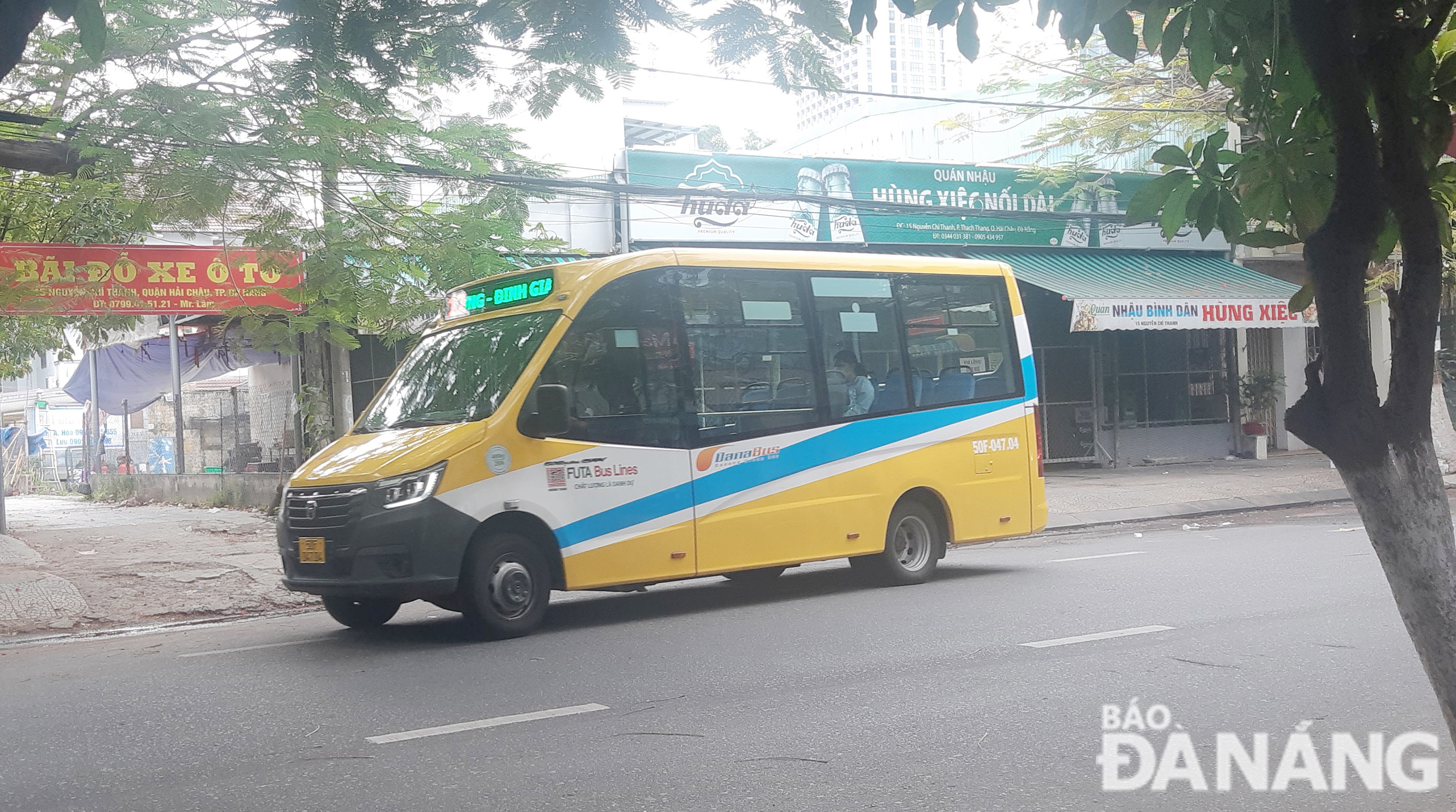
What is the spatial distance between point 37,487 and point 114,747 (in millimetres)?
31085

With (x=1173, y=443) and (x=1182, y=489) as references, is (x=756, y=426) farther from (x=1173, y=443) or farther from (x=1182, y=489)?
(x=1173, y=443)

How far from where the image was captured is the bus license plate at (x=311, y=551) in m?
8.16

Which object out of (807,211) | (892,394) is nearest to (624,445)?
(892,394)

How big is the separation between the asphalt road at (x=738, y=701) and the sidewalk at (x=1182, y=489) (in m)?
6.54

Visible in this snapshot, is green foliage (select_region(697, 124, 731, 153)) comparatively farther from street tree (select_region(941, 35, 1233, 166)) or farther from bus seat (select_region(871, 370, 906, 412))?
bus seat (select_region(871, 370, 906, 412))

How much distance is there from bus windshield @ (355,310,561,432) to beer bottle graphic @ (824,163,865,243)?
461 inches

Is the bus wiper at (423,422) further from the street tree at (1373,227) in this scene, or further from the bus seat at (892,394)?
the street tree at (1373,227)

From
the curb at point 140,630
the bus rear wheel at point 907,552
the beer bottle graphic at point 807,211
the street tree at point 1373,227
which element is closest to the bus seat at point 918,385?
the bus rear wheel at point 907,552

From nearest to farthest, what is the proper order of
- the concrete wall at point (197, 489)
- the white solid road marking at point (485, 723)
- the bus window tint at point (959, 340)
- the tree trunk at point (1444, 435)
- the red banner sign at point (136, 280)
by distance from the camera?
the white solid road marking at point (485, 723) < the bus window tint at point (959, 340) < the red banner sign at point (136, 280) < the tree trunk at point (1444, 435) < the concrete wall at point (197, 489)

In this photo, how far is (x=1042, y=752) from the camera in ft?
17.4

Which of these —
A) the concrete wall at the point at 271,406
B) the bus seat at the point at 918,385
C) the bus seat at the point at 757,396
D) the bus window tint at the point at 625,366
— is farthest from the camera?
the concrete wall at the point at 271,406

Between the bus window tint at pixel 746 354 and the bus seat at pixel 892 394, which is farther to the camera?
the bus seat at pixel 892 394

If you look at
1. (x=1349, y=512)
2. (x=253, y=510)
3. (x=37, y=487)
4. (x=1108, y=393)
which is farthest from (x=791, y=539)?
(x=37, y=487)

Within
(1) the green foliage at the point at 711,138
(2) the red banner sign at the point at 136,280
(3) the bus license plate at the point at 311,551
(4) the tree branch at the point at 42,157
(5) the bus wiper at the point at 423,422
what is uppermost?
(1) the green foliage at the point at 711,138
